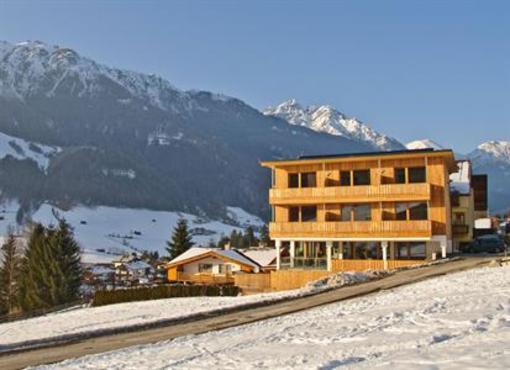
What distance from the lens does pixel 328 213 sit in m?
47.8

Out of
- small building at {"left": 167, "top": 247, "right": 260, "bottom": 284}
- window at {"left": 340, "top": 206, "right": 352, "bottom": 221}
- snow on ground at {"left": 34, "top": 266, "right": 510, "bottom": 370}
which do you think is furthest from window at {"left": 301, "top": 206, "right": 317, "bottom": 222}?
snow on ground at {"left": 34, "top": 266, "right": 510, "bottom": 370}

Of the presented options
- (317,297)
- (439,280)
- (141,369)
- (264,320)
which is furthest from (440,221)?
(141,369)

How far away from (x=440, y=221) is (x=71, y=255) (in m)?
37.5

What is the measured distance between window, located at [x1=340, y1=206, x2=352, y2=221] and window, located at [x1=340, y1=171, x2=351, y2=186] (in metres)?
1.84

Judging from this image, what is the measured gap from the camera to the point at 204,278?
6234 centimetres

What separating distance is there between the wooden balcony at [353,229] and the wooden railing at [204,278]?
1333 cm

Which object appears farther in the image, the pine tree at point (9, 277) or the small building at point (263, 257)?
the small building at point (263, 257)

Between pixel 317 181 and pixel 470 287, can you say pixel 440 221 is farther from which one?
pixel 470 287

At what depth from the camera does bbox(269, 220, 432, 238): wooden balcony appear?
43625mm

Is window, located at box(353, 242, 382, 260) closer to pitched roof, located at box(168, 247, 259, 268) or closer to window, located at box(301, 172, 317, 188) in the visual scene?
window, located at box(301, 172, 317, 188)

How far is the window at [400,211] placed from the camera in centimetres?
4547

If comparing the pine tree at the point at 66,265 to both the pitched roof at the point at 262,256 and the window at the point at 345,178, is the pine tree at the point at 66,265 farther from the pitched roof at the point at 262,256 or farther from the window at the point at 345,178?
the window at the point at 345,178

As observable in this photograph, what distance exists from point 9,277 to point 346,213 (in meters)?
39.3

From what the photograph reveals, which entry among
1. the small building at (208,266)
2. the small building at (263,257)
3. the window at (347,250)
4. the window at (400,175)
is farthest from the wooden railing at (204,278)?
the window at (400,175)
